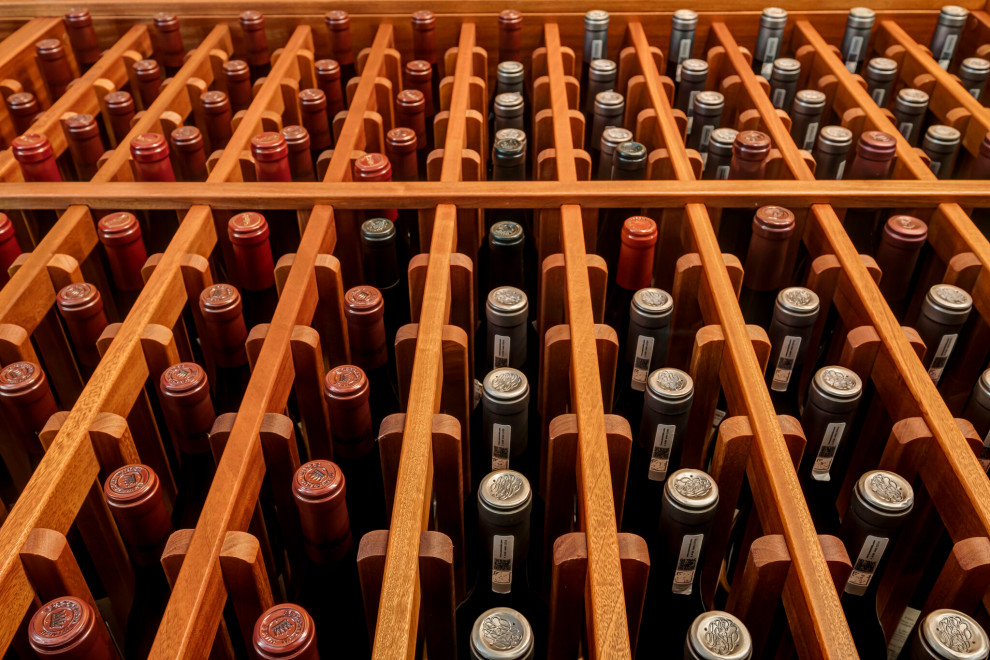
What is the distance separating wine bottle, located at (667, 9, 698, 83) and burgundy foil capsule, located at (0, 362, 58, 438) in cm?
113

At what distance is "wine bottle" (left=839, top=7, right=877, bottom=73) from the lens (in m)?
1.44

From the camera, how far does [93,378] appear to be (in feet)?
2.57

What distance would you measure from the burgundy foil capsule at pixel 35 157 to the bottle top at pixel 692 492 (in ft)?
3.13

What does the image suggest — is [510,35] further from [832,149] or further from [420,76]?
[832,149]

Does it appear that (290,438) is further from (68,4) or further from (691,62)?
(68,4)

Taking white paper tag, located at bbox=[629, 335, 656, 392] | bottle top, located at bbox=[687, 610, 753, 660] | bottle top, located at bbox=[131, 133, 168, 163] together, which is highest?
bottle top, located at bbox=[131, 133, 168, 163]

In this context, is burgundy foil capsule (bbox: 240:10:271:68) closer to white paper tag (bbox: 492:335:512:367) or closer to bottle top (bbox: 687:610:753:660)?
white paper tag (bbox: 492:335:512:367)

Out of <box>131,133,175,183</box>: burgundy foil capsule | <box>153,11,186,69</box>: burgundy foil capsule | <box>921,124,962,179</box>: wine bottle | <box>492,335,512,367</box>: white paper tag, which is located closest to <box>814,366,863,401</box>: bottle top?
<box>492,335,512,367</box>: white paper tag

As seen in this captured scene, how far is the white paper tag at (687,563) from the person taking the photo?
746mm

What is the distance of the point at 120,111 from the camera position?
126 centimetres

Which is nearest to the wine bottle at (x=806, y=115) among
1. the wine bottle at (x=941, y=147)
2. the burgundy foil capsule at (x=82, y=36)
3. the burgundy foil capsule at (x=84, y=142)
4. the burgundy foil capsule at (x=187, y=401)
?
the wine bottle at (x=941, y=147)

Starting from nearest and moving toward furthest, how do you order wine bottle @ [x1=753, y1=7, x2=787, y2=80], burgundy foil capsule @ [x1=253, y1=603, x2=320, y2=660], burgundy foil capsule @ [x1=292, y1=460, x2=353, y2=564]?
burgundy foil capsule @ [x1=253, y1=603, x2=320, y2=660]
burgundy foil capsule @ [x1=292, y1=460, x2=353, y2=564]
wine bottle @ [x1=753, y1=7, x2=787, y2=80]

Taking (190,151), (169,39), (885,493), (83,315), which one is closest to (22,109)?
(169,39)

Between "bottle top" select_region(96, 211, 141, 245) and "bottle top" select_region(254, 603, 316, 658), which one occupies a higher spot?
A: "bottle top" select_region(96, 211, 141, 245)
